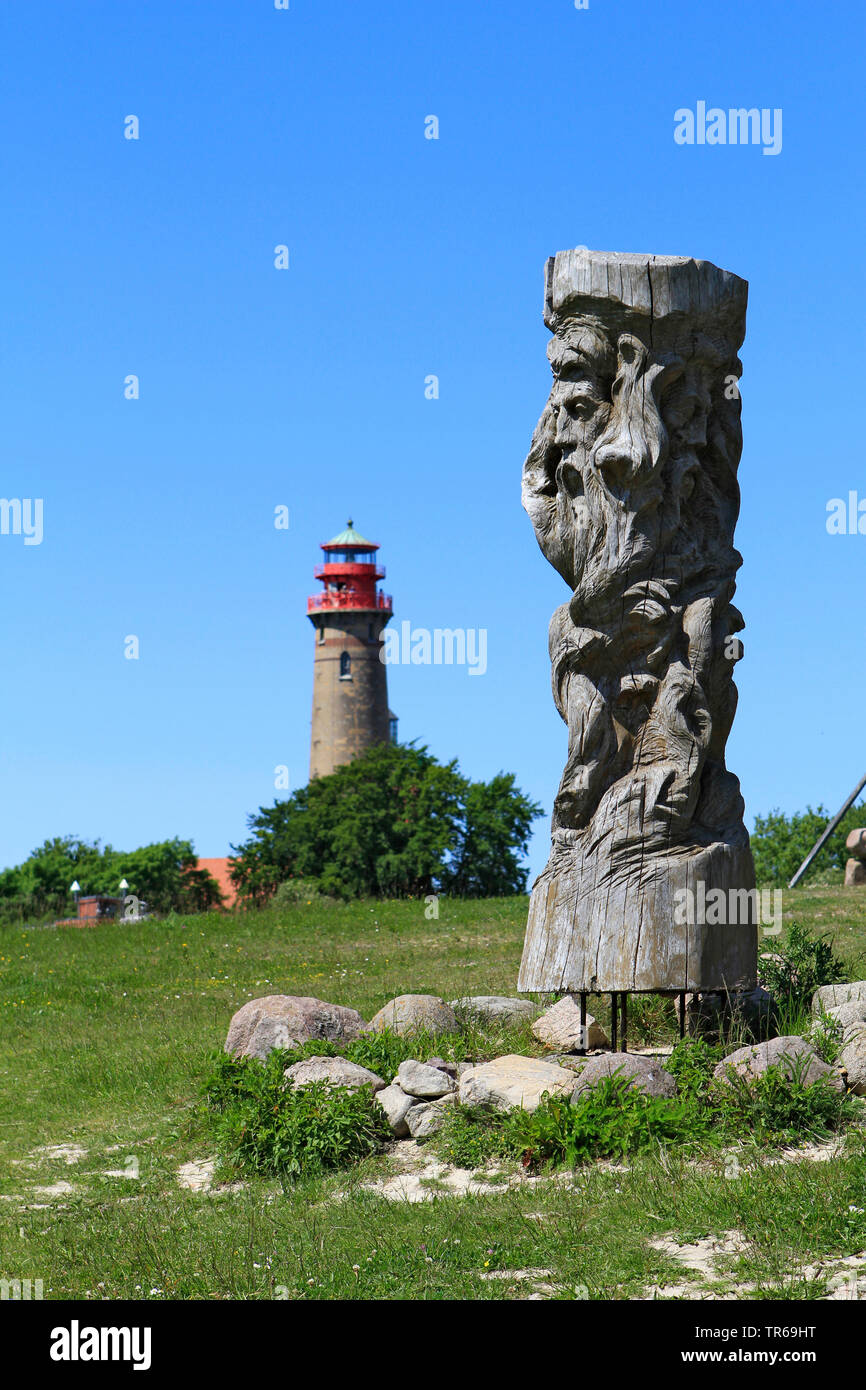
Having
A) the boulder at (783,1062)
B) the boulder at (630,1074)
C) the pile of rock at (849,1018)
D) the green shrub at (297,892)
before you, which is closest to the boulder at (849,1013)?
the pile of rock at (849,1018)

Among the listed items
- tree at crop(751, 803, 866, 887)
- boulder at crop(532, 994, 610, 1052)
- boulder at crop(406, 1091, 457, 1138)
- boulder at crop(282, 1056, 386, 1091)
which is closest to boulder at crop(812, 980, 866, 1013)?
boulder at crop(532, 994, 610, 1052)

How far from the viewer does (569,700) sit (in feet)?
33.3

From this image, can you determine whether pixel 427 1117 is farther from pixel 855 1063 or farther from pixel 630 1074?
pixel 855 1063

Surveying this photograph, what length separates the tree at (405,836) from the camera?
3569 cm

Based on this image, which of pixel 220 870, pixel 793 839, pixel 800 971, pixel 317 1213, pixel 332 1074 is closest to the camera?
pixel 317 1213

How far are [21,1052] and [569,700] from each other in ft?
22.3

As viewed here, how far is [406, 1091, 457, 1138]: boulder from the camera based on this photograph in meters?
9.13

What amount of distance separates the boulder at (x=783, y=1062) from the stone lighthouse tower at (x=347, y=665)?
42410 mm

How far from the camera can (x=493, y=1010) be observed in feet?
38.6

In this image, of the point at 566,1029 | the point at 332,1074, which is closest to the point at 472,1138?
the point at 332,1074

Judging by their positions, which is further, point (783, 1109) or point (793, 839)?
point (793, 839)

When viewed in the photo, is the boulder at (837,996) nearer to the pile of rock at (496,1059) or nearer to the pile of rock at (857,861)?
the pile of rock at (496,1059)

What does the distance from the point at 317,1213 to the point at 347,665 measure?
45.3 metres

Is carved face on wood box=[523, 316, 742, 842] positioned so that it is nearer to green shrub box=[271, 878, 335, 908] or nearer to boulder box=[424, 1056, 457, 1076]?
boulder box=[424, 1056, 457, 1076]
